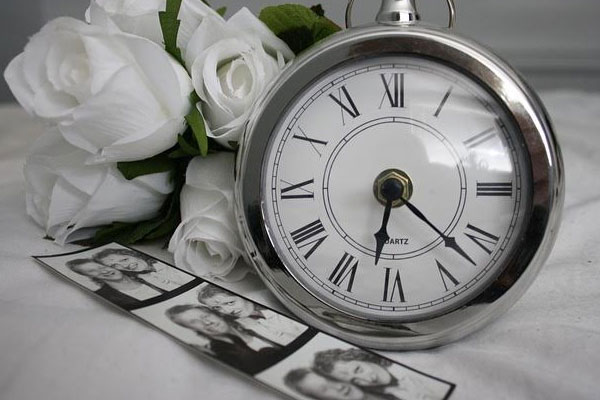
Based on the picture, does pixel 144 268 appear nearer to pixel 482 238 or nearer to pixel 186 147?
pixel 186 147

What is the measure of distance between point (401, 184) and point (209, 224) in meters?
0.25

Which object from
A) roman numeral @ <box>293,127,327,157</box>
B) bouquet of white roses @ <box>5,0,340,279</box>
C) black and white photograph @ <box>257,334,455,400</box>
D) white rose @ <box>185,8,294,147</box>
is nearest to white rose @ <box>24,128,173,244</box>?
bouquet of white roses @ <box>5,0,340,279</box>

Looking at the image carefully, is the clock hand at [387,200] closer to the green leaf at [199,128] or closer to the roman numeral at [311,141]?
the roman numeral at [311,141]

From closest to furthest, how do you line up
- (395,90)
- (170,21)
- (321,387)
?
(321,387) → (395,90) → (170,21)

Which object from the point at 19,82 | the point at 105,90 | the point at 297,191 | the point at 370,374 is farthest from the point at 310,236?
the point at 19,82

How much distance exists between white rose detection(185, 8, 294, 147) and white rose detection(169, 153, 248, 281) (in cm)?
4

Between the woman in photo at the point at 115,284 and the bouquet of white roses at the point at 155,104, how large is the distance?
69 mm

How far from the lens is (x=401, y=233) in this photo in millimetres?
670

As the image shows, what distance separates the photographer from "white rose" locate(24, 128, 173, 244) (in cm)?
81

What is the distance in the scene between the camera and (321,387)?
0.56m

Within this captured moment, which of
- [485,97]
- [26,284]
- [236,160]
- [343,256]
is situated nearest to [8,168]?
[26,284]

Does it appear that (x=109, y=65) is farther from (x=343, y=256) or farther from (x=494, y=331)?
(x=494, y=331)

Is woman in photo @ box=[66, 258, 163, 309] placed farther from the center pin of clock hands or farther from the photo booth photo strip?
the center pin of clock hands

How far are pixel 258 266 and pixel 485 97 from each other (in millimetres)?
307
